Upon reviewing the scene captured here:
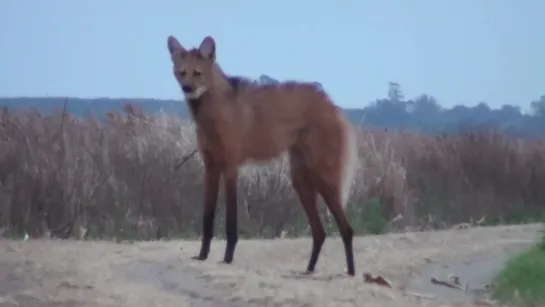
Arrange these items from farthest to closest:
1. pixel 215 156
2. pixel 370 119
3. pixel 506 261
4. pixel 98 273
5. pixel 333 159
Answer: pixel 370 119 → pixel 506 261 → pixel 333 159 → pixel 215 156 → pixel 98 273

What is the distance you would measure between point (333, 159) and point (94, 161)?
501 centimetres

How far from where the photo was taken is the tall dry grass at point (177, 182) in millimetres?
11203

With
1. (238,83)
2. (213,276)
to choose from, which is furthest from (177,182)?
(213,276)

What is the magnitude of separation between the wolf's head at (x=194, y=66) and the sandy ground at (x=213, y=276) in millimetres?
1265

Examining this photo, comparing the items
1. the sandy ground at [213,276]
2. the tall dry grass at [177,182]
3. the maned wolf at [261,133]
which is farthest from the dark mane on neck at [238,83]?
the tall dry grass at [177,182]

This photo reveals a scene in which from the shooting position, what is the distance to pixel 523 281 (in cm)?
777

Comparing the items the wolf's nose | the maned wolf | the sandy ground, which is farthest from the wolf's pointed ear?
the sandy ground

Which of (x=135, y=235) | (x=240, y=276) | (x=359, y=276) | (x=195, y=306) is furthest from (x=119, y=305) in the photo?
(x=135, y=235)

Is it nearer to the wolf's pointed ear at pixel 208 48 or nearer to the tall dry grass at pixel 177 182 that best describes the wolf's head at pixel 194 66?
the wolf's pointed ear at pixel 208 48

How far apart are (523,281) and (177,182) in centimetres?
584

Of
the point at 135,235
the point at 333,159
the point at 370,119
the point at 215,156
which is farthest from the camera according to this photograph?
the point at 370,119

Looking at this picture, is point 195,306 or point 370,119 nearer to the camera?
point 195,306

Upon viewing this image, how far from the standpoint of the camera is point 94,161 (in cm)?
1191

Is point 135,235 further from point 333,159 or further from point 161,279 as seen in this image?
point 161,279
